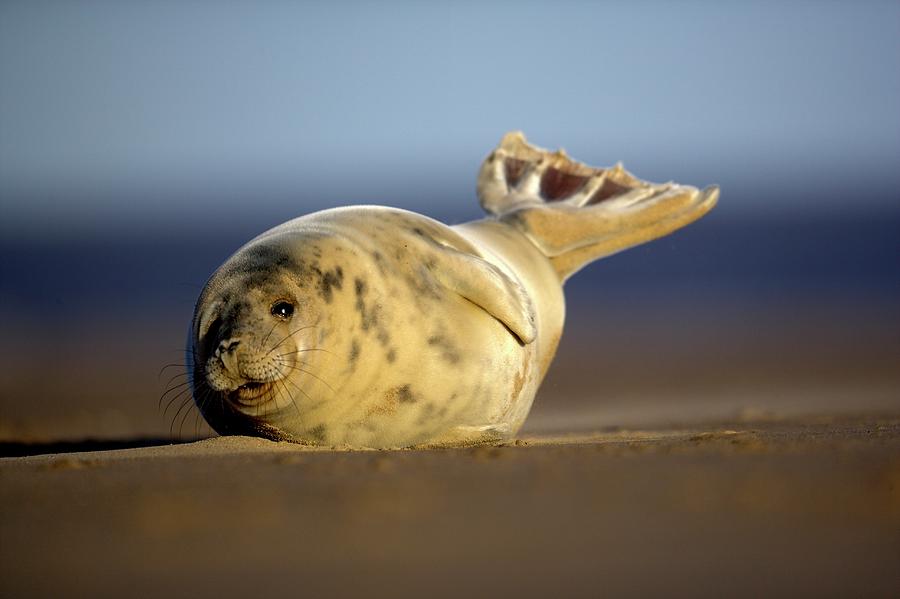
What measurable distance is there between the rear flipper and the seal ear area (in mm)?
1856

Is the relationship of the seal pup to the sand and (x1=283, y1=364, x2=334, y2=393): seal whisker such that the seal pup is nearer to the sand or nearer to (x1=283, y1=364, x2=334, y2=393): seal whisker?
(x1=283, y1=364, x2=334, y2=393): seal whisker

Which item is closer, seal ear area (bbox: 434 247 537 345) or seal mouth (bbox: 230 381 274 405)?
seal mouth (bbox: 230 381 274 405)

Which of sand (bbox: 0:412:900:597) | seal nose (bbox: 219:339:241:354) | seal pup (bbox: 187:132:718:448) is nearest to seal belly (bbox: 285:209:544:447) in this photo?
seal pup (bbox: 187:132:718:448)

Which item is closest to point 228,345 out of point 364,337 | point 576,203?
point 364,337

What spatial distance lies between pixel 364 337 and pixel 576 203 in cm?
320

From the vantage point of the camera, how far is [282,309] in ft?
16.5

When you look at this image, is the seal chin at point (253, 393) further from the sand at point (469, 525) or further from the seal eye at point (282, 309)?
the sand at point (469, 525)

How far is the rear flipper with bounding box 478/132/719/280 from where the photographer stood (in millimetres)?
7758

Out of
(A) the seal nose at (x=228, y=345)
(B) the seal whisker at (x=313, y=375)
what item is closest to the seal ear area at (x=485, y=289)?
(B) the seal whisker at (x=313, y=375)

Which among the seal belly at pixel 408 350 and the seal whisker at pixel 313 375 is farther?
the seal belly at pixel 408 350

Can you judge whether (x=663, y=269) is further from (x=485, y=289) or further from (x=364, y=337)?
(x=364, y=337)

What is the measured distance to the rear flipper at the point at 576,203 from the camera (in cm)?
776

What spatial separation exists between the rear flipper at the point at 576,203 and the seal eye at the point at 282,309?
2.80 metres

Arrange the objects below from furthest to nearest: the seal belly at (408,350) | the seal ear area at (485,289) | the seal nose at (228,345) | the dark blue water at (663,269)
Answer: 1. the dark blue water at (663,269)
2. the seal ear area at (485,289)
3. the seal belly at (408,350)
4. the seal nose at (228,345)
